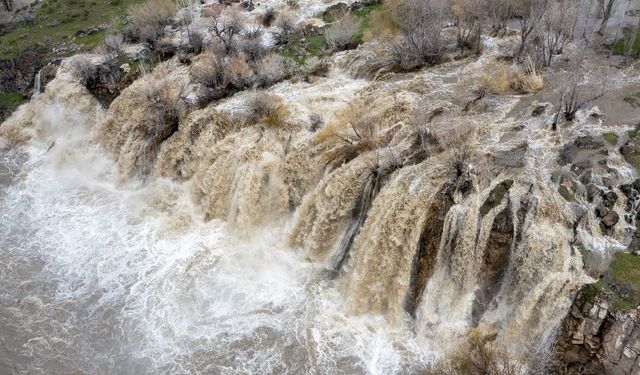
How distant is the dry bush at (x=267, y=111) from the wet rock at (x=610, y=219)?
10.6 meters

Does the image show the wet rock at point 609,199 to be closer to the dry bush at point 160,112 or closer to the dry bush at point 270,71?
the dry bush at point 270,71

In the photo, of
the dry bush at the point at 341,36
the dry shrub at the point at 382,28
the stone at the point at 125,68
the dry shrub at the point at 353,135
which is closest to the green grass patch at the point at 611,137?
the dry shrub at the point at 353,135

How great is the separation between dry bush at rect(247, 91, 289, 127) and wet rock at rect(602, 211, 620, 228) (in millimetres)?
10590

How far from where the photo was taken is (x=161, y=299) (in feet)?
48.2

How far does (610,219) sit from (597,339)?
9.73 feet

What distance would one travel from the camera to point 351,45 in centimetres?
2311

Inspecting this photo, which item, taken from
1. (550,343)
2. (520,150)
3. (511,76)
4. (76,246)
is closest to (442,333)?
(550,343)

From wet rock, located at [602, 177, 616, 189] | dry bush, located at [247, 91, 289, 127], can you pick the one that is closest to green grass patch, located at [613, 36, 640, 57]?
wet rock, located at [602, 177, 616, 189]

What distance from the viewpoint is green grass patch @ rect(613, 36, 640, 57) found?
18141 millimetres

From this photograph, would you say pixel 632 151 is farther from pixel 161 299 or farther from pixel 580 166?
pixel 161 299

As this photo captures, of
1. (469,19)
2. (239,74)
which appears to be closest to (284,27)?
(239,74)

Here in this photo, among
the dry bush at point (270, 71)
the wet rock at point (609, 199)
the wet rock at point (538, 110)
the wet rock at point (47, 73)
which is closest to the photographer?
the wet rock at point (609, 199)

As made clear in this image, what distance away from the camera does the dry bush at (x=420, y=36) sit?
19.9m

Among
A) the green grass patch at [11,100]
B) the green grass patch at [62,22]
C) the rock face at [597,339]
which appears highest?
the green grass patch at [62,22]
